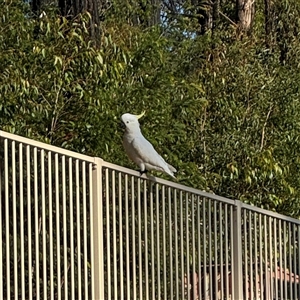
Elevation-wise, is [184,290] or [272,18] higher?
[272,18]

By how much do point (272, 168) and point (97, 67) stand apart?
100 inches

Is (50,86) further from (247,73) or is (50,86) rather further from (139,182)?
(247,73)

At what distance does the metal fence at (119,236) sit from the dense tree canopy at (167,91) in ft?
2.46

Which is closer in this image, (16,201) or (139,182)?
(16,201)

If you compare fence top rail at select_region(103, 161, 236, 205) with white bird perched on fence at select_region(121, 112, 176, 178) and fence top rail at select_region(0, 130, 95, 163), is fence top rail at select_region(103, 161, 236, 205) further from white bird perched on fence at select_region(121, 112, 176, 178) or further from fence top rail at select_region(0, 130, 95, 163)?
fence top rail at select_region(0, 130, 95, 163)

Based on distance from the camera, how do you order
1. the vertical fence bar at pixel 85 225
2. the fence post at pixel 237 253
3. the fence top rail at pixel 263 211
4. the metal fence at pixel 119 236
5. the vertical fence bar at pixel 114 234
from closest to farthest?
the metal fence at pixel 119 236
the vertical fence bar at pixel 85 225
the vertical fence bar at pixel 114 234
the fence post at pixel 237 253
the fence top rail at pixel 263 211

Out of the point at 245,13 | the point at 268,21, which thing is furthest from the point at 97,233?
the point at 268,21

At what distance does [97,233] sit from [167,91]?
197cm

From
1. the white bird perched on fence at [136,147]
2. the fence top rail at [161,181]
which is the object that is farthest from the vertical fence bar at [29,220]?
the white bird perched on fence at [136,147]

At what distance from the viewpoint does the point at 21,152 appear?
11.8 feet

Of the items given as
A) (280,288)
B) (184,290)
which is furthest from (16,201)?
(280,288)

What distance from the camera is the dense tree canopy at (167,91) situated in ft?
15.8

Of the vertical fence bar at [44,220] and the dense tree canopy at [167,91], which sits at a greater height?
the dense tree canopy at [167,91]

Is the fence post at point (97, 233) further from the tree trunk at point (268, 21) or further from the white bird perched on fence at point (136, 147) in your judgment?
the tree trunk at point (268, 21)
